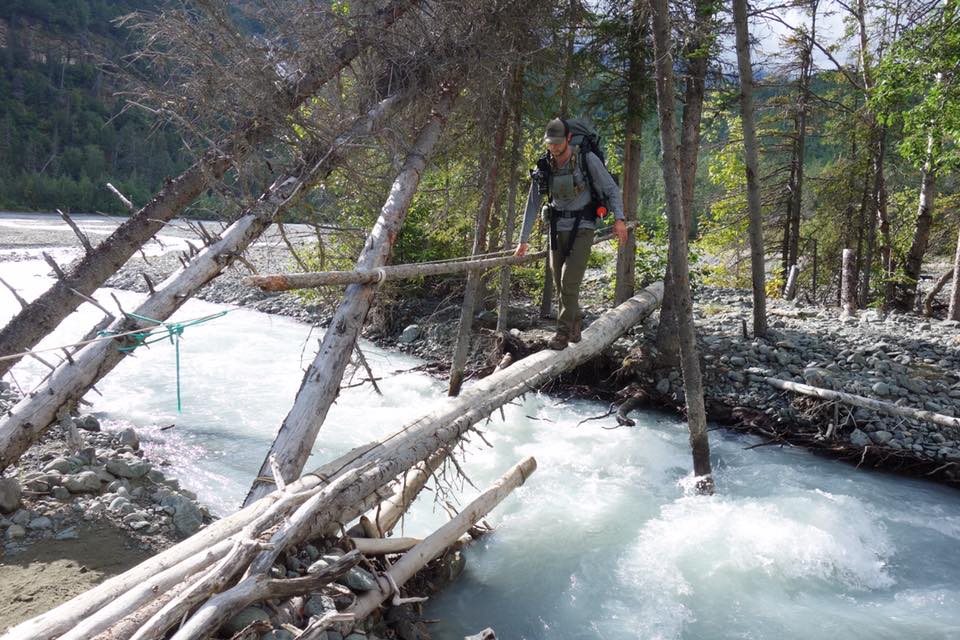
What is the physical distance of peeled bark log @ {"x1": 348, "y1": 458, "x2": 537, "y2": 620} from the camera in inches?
147

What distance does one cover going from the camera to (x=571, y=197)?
6.38 m

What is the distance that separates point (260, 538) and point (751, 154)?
9385 millimetres

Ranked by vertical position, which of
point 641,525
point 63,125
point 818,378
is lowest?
point 641,525

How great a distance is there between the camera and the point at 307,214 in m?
7.50

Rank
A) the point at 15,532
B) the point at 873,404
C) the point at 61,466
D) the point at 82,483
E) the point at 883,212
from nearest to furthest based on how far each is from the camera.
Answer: the point at 15,532 < the point at 82,483 < the point at 61,466 < the point at 873,404 < the point at 883,212

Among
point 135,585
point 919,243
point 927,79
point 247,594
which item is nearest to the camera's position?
point 247,594

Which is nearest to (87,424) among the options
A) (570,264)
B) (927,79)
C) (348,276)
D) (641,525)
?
(348,276)

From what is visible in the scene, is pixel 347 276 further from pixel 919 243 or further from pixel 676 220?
pixel 919 243

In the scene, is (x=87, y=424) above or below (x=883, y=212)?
below

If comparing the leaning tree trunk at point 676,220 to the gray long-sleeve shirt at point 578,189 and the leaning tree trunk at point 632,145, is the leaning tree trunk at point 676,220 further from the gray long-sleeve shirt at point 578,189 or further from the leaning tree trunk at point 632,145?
the leaning tree trunk at point 632,145

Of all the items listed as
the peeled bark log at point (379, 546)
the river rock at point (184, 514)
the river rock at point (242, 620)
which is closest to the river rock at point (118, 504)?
the river rock at point (184, 514)

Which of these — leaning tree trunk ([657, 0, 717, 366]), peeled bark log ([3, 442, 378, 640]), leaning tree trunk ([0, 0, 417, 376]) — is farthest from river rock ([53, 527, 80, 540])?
leaning tree trunk ([657, 0, 717, 366])

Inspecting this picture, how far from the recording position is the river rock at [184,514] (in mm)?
5188

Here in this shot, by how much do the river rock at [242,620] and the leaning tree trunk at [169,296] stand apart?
3.17m
